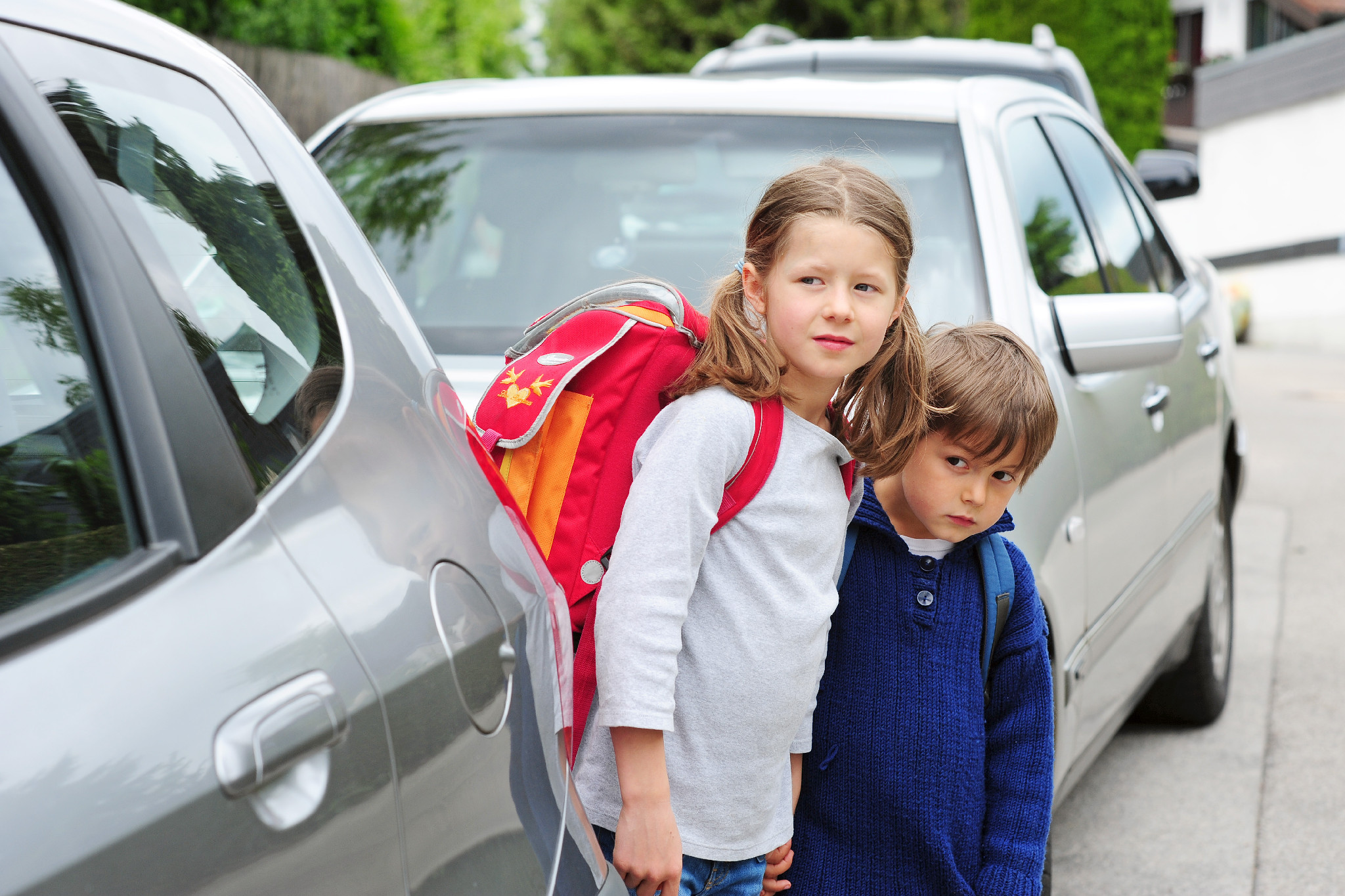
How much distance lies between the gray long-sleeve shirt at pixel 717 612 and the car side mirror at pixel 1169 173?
435cm

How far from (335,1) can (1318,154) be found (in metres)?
15.3

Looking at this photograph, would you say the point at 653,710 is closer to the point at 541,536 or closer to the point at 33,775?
the point at 541,536

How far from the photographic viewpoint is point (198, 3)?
281 inches

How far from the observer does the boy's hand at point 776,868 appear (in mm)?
1803

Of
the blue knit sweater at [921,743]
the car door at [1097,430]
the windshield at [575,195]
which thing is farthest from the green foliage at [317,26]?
the blue knit sweater at [921,743]

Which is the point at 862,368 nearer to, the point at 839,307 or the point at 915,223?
the point at 839,307

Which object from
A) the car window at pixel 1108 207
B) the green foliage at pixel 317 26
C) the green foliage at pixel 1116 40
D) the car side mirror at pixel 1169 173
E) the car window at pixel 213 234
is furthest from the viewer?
the green foliage at pixel 1116 40

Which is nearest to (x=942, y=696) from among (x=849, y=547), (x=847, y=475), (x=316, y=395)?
(x=849, y=547)

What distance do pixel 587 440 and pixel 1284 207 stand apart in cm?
2078

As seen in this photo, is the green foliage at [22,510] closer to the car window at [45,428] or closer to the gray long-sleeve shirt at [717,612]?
the car window at [45,428]

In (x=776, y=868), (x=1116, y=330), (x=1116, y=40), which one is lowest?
(x=1116, y=40)

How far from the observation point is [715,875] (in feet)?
5.34

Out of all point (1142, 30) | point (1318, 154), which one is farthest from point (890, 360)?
point (1142, 30)

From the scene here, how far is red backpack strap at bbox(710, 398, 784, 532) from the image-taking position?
1.54 m
